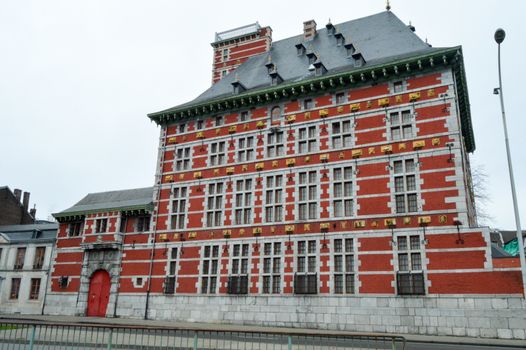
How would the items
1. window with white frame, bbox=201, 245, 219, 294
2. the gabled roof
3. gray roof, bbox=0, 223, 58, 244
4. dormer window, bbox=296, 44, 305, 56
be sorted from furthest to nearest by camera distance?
gray roof, bbox=0, 223, 58, 244 → dormer window, bbox=296, 44, 305, 56 → window with white frame, bbox=201, 245, 219, 294 → the gabled roof

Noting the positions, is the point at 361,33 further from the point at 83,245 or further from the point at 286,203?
the point at 83,245

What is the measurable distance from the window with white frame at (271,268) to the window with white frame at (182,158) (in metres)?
8.51

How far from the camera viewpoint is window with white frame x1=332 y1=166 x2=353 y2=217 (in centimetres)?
2362

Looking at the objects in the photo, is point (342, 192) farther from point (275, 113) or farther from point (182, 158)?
point (182, 158)

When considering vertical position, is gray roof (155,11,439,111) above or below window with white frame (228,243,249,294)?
above

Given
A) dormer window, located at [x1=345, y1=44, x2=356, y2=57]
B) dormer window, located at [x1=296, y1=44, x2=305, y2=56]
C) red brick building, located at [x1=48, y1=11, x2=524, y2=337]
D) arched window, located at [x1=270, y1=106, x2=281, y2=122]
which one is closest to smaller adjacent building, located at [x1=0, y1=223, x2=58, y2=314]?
red brick building, located at [x1=48, y1=11, x2=524, y2=337]

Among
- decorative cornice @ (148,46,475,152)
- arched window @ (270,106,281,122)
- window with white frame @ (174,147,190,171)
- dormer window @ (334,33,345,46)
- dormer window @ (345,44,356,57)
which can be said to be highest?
dormer window @ (334,33,345,46)

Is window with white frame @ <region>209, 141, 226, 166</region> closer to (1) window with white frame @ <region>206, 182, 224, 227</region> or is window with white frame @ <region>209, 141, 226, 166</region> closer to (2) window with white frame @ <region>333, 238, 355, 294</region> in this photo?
(1) window with white frame @ <region>206, 182, 224, 227</region>

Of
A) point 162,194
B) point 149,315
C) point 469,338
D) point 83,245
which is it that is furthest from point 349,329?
point 83,245

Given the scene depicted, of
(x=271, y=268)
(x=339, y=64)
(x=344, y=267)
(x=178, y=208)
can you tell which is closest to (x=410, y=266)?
(x=344, y=267)

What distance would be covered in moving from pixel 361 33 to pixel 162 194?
17.1 m

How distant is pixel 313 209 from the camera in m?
24.6

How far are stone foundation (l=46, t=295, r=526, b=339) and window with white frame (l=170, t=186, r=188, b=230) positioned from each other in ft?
14.8

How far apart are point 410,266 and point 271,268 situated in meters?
7.43
